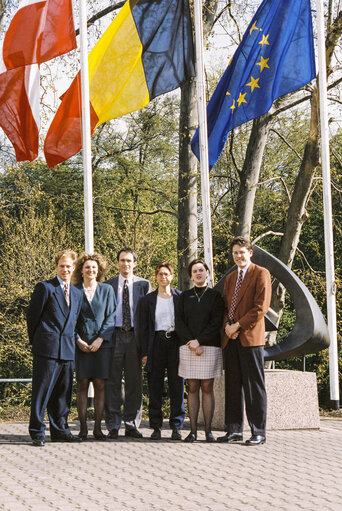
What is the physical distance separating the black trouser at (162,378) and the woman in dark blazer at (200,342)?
0.13 meters

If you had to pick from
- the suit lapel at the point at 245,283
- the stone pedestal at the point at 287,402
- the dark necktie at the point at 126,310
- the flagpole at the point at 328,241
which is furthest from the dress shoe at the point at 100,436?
the flagpole at the point at 328,241

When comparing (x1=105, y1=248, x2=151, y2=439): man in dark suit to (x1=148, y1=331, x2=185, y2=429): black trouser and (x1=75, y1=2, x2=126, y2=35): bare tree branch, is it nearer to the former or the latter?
(x1=148, y1=331, x2=185, y2=429): black trouser

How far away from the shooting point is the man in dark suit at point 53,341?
24.7ft

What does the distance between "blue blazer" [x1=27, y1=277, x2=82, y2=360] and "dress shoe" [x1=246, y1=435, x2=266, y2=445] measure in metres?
1.97

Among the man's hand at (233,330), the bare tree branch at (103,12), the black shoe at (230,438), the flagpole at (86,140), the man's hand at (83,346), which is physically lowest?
the black shoe at (230,438)

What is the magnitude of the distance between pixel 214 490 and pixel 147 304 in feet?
9.30

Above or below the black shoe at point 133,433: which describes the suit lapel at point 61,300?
above

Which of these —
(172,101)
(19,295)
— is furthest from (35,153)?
(172,101)

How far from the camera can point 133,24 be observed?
9.98 meters

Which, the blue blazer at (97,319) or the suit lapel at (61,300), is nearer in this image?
the suit lapel at (61,300)

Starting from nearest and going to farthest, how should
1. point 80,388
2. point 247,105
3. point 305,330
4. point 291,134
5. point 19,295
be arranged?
1. point 80,388
2. point 305,330
3. point 247,105
4. point 291,134
5. point 19,295

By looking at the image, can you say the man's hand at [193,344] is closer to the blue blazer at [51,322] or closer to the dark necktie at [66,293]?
the blue blazer at [51,322]

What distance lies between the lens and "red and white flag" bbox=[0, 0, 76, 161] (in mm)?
9812

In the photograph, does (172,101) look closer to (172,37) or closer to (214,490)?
(172,37)
